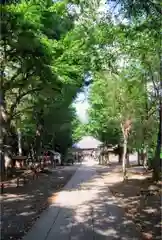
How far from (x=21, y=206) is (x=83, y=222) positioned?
132 inches

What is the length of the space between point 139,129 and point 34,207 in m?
17.0

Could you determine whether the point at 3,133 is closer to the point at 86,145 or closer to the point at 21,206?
the point at 21,206

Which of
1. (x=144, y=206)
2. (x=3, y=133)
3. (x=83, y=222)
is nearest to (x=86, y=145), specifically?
(x=3, y=133)

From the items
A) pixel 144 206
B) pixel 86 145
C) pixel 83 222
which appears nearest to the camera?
pixel 83 222

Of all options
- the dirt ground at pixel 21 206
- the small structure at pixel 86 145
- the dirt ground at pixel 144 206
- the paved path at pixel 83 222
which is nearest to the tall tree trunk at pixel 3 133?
the dirt ground at pixel 21 206

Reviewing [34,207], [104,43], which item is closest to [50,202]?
[34,207]

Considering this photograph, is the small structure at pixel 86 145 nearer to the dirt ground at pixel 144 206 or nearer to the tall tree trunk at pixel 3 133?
the tall tree trunk at pixel 3 133

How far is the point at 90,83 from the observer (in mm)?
30000

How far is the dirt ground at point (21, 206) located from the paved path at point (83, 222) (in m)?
0.29

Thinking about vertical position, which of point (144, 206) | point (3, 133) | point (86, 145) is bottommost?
point (144, 206)

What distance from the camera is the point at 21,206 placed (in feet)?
40.7

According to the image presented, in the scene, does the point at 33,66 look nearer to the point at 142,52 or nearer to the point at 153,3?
the point at 142,52

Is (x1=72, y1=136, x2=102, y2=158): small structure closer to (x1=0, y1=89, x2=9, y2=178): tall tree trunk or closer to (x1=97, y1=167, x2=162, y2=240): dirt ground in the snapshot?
(x1=0, y1=89, x2=9, y2=178): tall tree trunk

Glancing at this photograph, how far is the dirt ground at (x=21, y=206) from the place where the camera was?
886 cm
